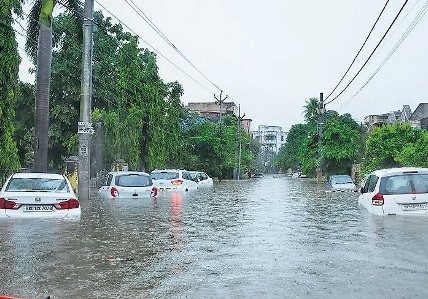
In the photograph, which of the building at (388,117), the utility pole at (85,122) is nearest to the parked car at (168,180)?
the utility pole at (85,122)

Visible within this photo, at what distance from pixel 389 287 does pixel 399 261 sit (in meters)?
2.03

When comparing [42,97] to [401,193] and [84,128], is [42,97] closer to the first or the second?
[84,128]

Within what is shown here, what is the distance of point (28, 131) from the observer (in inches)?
1682

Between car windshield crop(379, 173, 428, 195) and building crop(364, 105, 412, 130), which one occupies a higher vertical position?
building crop(364, 105, 412, 130)

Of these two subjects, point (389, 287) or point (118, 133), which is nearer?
point (389, 287)

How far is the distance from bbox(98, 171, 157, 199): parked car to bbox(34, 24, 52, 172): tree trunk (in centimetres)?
496

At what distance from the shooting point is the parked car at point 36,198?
11.9 m

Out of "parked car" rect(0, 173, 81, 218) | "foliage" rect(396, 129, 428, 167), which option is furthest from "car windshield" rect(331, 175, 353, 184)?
"parked car" rect(0, 173, 81, 218)

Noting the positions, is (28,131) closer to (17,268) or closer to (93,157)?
(93,157)

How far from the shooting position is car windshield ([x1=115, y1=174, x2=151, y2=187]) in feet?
66.4

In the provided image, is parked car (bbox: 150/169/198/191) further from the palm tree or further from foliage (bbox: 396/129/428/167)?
foliage (bbox: 396/129/428/167)

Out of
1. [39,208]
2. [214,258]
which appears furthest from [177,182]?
[214,258]

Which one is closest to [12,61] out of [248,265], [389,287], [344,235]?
[344,235]

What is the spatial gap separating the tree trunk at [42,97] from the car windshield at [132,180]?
550cm
